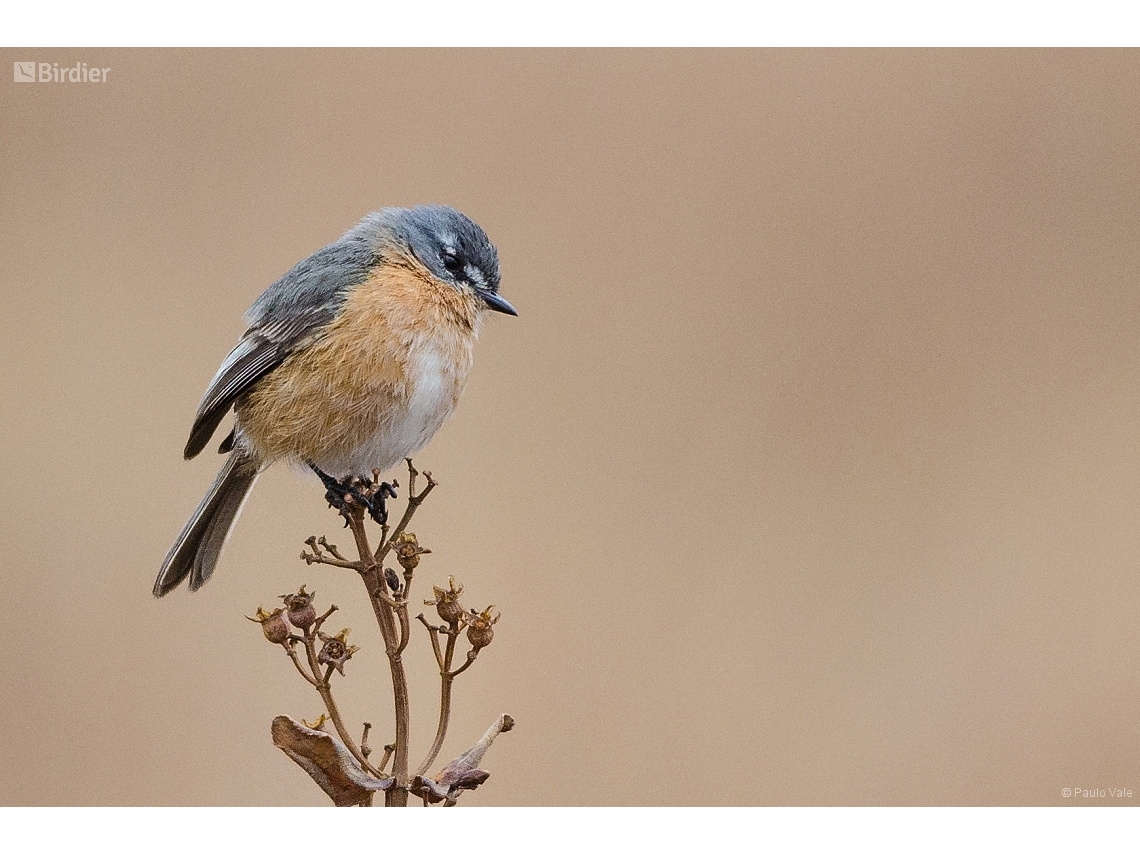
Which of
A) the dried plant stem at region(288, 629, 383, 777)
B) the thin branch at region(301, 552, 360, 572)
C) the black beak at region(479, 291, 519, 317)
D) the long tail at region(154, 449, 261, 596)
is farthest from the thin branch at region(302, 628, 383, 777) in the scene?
the black beak at region(479, 291, 519, 317)

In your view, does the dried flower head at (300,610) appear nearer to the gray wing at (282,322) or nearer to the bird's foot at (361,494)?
the bird's foot at (361,494)

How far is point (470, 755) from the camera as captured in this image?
1.16m

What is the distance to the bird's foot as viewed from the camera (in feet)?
5.74

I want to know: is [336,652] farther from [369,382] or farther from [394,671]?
[369,382]

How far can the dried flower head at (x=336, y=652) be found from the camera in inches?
48.2

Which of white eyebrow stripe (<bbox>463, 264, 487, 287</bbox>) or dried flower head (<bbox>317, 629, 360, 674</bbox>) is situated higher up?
white eyebrow stripe (<bbox>463, 264, 487, 287</bbox>)

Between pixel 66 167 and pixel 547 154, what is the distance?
4.64 ft

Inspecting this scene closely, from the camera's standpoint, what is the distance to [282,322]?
85.0 inches

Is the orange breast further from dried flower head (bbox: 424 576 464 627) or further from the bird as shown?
dried flower head (bbox: 424 576 464 627)

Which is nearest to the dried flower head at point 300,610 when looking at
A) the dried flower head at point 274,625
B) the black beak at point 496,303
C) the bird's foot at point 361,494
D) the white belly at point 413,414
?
the dried flower head at point 274,625

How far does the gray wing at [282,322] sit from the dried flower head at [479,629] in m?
1.03

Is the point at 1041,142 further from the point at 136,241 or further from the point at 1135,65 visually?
the point at 136,241
